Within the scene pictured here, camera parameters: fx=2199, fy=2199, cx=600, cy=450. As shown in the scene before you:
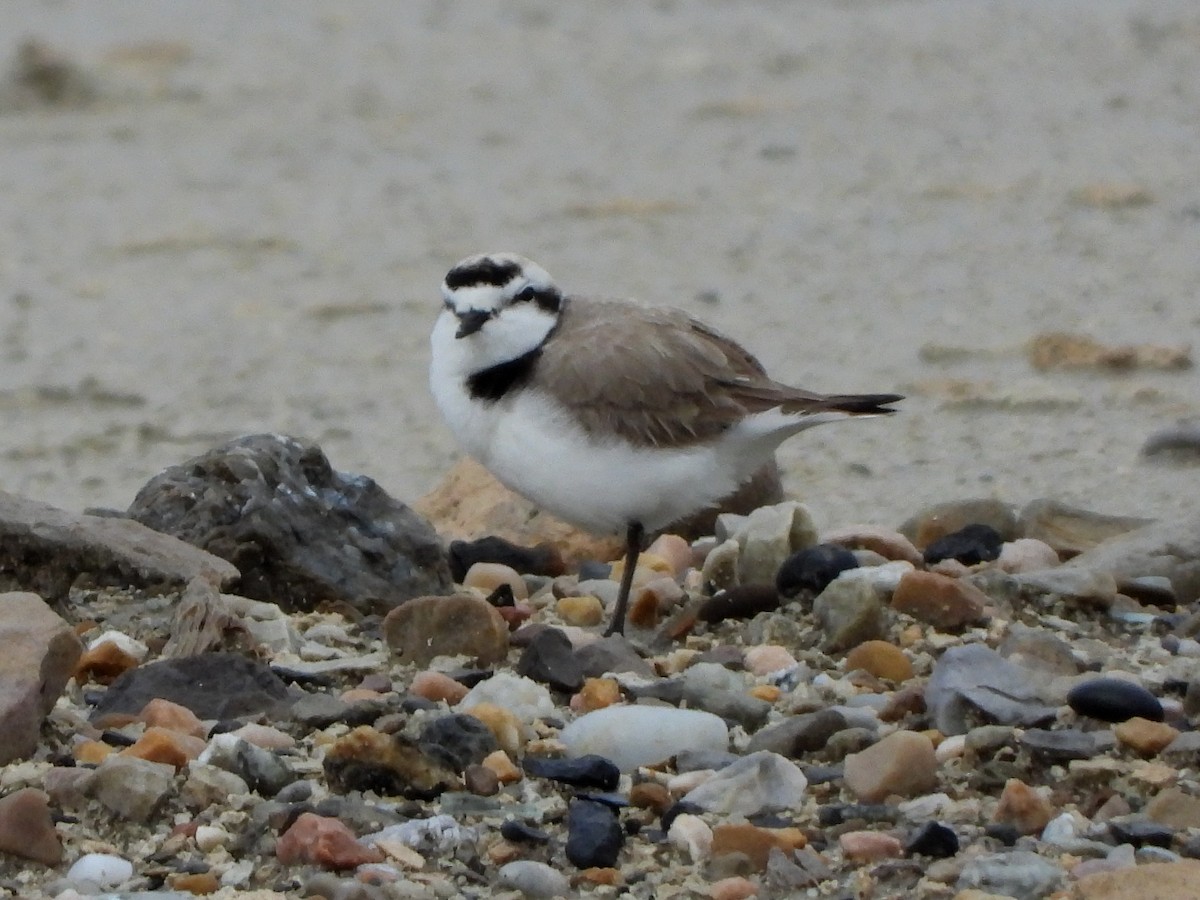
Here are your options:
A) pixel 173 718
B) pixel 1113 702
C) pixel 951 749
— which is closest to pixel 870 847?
pixel 951 749

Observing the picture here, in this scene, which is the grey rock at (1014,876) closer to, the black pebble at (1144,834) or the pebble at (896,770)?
the black pebble at (1144,834)

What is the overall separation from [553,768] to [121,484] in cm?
360

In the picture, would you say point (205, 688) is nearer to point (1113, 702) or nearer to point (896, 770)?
point (896, 770)

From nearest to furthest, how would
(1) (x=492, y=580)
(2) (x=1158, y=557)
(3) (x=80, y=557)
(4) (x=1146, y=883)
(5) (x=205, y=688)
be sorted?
(4) (x=1146, y=883), (5) (x=205, y=688), (3) (x=80, y=557), (2) (x=1158, y=557), (1) (x=492, y=580)

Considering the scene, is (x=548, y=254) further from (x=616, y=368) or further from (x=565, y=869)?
(x=565, y=869)

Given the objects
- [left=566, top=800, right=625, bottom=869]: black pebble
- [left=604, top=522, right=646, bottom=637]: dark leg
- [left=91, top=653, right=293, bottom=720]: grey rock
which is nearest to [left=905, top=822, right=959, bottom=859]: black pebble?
[left=566, top=800, right=625, bottom=869]: black pebble

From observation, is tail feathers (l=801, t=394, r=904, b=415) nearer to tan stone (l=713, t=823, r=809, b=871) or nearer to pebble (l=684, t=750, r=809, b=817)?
pebble (l=684, t=750, r=809, b=817)

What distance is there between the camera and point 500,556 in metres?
5.70

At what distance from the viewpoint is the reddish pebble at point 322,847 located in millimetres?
3574

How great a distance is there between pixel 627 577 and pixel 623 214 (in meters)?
5.68

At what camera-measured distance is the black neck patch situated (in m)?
5.15

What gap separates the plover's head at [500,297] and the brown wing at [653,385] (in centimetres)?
8

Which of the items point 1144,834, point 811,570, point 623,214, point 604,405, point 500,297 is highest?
point 500,297

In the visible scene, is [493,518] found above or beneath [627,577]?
beneath
